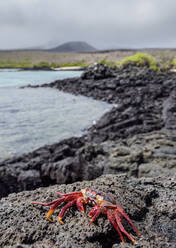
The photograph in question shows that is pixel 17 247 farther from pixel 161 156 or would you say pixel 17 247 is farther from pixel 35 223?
pixel 161 156

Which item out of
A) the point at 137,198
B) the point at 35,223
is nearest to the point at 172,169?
the point at 137,198

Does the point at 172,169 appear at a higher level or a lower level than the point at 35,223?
lower

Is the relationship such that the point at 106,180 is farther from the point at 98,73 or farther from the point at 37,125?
the point at 98,73

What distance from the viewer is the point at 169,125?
1203 centimetres

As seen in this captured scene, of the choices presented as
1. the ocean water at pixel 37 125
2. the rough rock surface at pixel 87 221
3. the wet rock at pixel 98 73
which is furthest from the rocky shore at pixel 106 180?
the wet rock at pixel 98 73

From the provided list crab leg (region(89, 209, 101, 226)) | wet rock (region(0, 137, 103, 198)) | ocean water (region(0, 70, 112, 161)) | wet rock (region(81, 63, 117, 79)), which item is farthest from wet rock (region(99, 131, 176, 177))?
wet rock (region(81, 63, 117, 79))

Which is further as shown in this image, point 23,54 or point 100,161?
point 23,54

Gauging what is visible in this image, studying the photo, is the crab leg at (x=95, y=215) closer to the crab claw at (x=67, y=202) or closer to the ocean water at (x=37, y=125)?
the crab claw at (x=67, y=202)

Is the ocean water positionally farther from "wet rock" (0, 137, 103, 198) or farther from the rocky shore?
"wet rock" (0, 137, 103, 198)

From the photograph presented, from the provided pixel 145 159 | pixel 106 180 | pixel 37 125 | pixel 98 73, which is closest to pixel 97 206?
pixel 106 180

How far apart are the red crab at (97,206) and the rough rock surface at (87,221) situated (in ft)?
0.21

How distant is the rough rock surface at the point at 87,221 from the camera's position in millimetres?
2121

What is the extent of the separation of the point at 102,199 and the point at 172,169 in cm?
378

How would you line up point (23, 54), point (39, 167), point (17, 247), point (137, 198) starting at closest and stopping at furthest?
point (17, 247)
point (137, 198)
point (39, 167)
point (23, 54)
